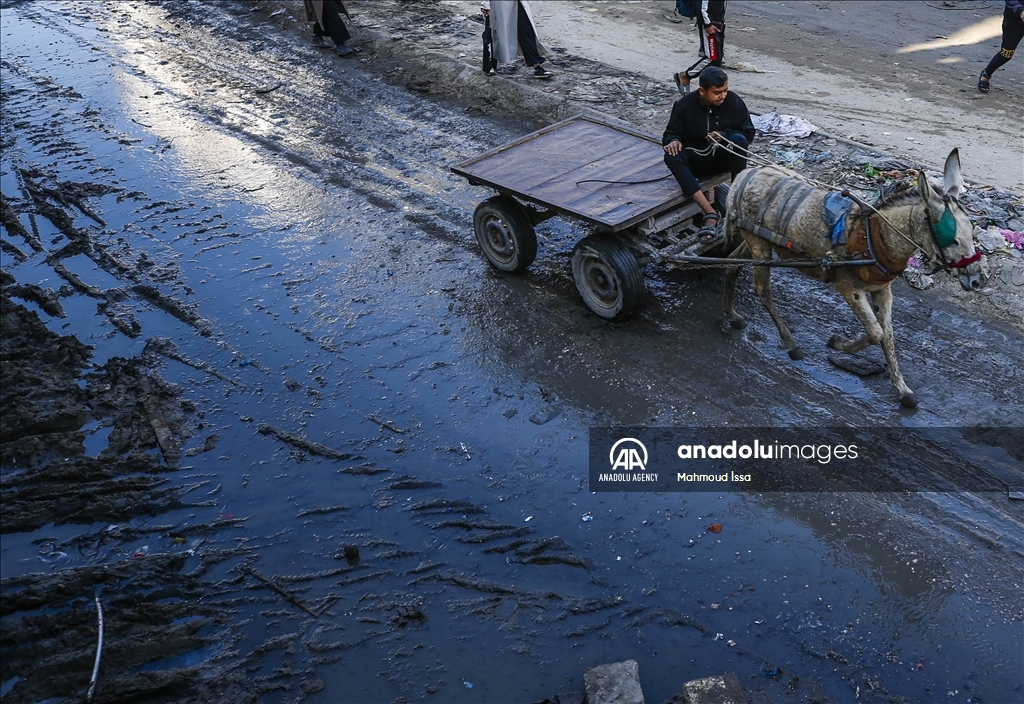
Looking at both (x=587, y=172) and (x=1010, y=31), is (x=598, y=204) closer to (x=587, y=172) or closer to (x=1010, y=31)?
(x=587, y=172)

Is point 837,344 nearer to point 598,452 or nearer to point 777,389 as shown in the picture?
point 777,389

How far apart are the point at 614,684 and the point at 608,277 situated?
11.4ft

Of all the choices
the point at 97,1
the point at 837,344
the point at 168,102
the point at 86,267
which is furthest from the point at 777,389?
the point at 97,1

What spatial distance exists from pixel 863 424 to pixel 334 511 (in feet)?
12.4

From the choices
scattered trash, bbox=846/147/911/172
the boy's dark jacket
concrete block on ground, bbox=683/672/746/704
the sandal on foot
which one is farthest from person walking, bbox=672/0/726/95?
concrete block on ground, bbox=683/672/746/704

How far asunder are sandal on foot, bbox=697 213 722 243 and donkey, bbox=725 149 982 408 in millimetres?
154

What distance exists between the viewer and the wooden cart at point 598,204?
6.88 meters

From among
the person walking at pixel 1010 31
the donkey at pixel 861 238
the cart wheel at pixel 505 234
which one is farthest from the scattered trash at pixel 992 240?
the person walking at pixel 1010 31

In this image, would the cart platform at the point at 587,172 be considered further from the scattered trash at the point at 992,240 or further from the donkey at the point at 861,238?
the scattered trash at the point at 992,240

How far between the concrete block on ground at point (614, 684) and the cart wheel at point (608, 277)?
3144mm

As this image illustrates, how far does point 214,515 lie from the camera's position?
6.14 meters

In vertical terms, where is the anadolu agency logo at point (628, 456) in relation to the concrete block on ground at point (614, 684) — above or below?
above

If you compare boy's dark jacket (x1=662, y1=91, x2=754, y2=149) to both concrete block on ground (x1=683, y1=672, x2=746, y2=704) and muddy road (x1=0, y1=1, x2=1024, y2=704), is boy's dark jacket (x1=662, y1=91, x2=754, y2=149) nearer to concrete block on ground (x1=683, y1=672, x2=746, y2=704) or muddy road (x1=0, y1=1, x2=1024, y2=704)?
muddy road (x1=0, y1=1, x2=1024, y2=704)

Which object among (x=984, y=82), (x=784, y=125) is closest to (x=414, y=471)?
(x=784, y=125)
